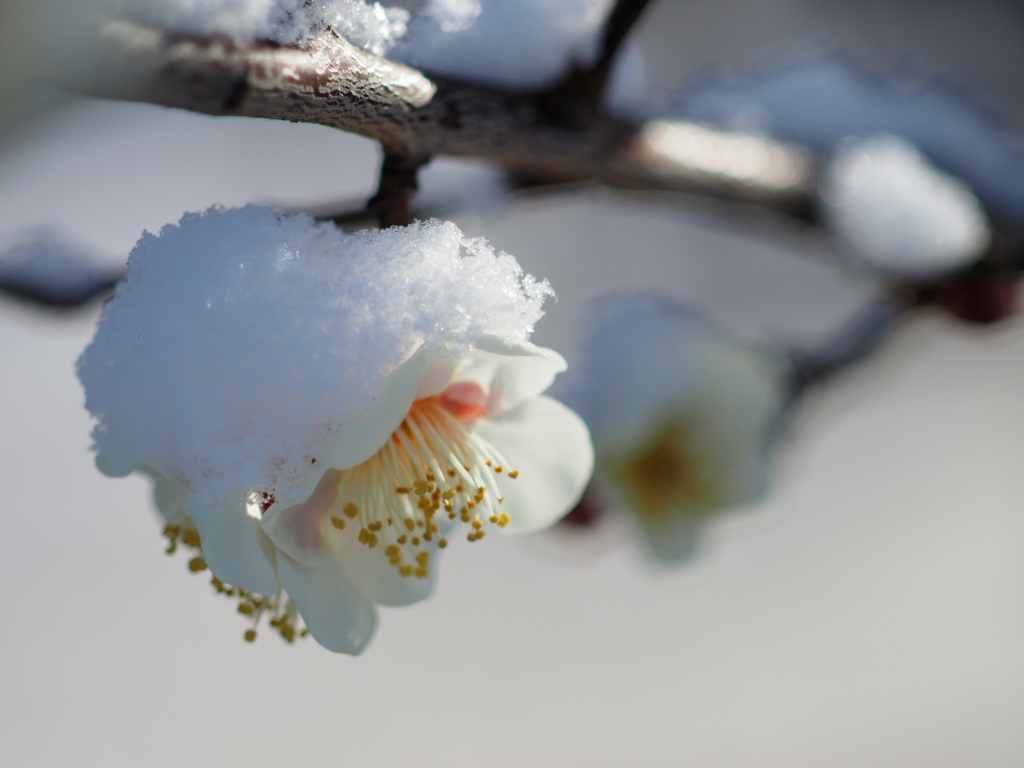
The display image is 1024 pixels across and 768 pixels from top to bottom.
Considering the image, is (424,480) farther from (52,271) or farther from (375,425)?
(52,271)

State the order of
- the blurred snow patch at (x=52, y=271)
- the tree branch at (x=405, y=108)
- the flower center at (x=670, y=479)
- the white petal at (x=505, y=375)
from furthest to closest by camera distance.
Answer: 1. the flower center at (x=670, y=479)
2. the blurred snow patch at (x=52, y=271)
3. the white petal at (x=505, y=375)
4. the tree branch at (x=405, y=108)

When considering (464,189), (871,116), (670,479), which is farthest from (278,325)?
(871,116)

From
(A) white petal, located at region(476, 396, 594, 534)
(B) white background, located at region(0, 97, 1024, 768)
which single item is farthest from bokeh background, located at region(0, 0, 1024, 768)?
(A) white petal, located at region(476, 396, 594, 534)

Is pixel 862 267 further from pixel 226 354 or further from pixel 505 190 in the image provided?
pixel 226 354

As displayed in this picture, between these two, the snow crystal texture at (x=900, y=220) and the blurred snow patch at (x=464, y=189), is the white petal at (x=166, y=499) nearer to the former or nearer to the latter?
the blurred snow patch at (x=464, y=189)

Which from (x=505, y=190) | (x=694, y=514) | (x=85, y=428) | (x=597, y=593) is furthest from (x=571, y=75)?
(x=85, y=428)

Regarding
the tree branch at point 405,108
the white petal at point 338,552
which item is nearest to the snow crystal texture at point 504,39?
the tree branch at point 405,108

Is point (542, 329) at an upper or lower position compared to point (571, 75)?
lower
